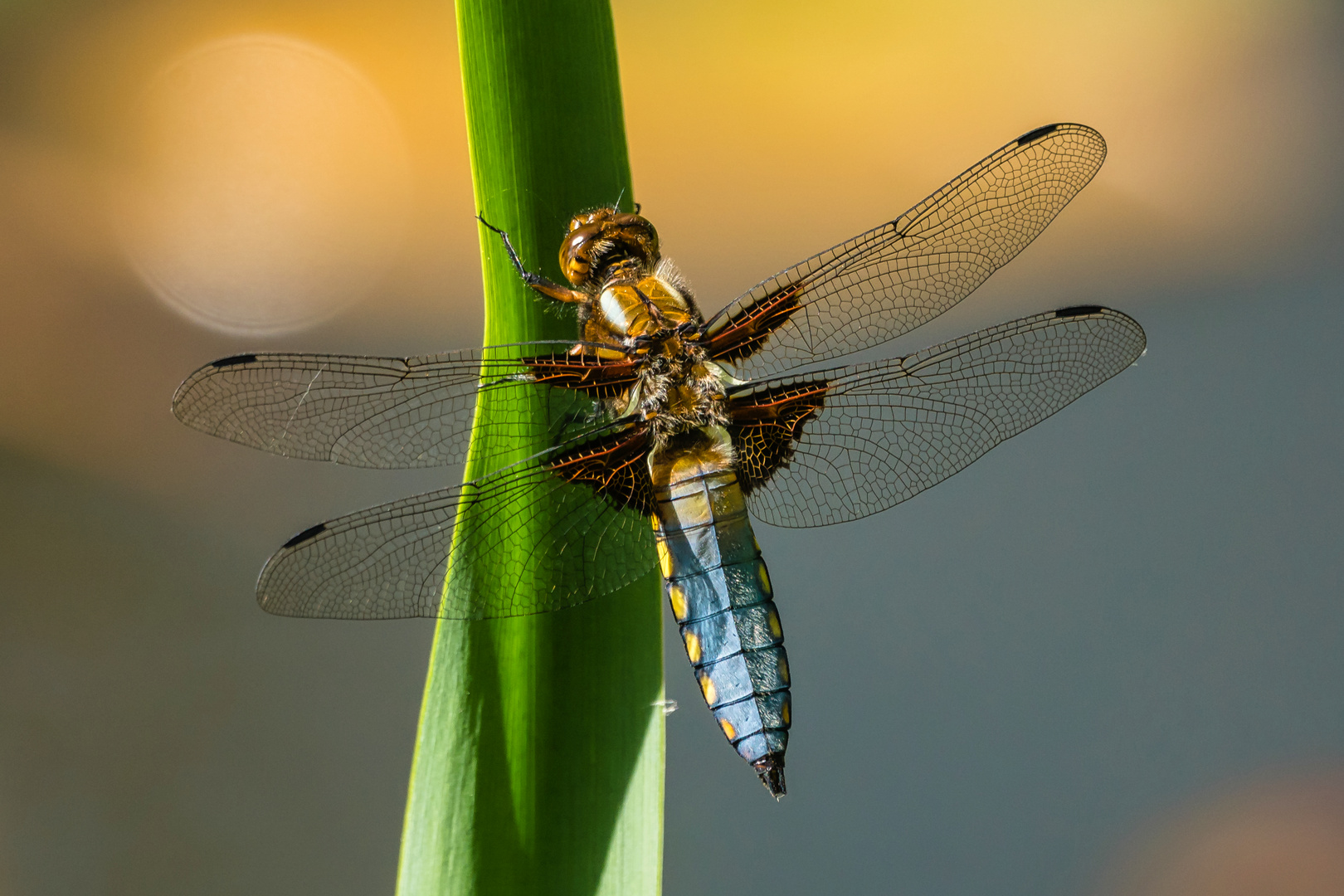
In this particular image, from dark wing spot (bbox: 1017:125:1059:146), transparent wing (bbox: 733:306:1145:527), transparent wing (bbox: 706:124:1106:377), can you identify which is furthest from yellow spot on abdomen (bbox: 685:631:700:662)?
dark wing spot (bbox: 1017:125:1059:146)

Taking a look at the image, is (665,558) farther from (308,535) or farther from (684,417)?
(308,535)

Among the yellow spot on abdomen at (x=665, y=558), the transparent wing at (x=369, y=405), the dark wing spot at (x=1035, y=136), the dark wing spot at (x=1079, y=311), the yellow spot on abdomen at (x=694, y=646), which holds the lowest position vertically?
the yellow spot on abdomen at (x=694, y=646)

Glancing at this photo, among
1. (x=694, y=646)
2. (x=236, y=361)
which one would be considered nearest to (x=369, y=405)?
(x=236, y=361)

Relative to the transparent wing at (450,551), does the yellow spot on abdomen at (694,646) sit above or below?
below

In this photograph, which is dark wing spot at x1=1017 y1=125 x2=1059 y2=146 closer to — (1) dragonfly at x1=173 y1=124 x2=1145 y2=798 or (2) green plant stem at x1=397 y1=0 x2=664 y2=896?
(1) dragonfly at x1=173 y1=124 x2=1145 y2=798

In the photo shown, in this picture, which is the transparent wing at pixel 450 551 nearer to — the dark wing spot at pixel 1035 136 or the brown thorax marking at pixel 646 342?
the brown thorax marking at pixel 646 342

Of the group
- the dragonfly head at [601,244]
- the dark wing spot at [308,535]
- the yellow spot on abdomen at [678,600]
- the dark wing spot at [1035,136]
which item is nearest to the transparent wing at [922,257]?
the dark wing spot at [1035,136]

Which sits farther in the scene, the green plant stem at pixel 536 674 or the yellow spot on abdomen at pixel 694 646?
the yellow spot on abdomen at pixel 694 646

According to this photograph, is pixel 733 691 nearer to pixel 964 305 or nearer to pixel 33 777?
pixel 964 305
